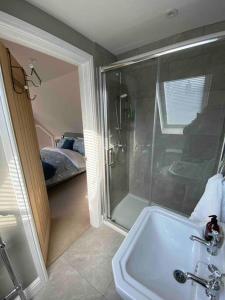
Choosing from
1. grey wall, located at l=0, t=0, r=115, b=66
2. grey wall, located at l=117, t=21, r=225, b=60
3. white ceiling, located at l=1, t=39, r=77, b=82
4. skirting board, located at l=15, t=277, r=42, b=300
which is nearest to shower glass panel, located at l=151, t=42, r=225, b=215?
grey wall, located at l=117, t=21, r=225, b=60

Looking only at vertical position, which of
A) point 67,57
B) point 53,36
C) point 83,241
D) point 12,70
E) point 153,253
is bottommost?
point 83,241

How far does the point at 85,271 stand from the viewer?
150 centimetres

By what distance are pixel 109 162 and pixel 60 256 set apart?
47.6 inches

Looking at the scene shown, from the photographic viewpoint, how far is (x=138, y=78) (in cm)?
206

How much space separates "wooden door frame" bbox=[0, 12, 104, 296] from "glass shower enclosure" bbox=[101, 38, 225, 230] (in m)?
0.17

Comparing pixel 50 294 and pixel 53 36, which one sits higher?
pixel 53 36

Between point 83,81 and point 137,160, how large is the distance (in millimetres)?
1450

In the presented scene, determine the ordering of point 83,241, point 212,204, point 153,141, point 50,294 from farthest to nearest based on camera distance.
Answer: point 153,141
point 83,241
point 50,294
point 212,204

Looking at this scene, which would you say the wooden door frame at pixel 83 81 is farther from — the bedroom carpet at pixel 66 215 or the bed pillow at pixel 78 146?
the bed pillow at pixel 78 146

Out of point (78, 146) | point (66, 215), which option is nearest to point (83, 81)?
point (66, 215)

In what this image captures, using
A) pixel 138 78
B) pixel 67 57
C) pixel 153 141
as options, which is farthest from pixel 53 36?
pixel 153 141

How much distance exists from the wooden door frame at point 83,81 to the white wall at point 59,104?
1.55m

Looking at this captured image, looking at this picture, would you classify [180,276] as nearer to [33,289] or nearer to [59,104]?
[33,289]

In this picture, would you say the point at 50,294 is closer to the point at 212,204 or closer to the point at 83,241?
the point at 83,241
